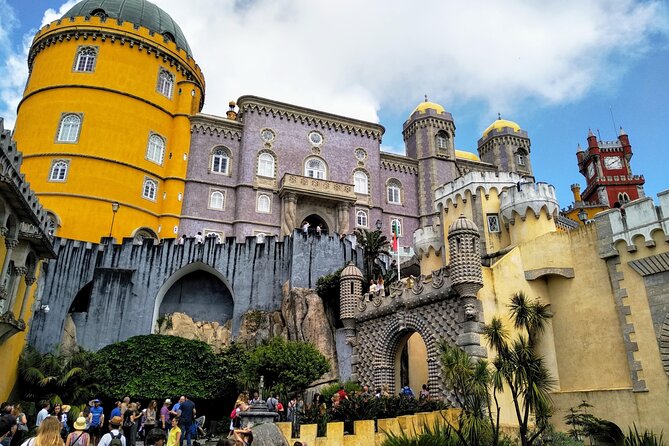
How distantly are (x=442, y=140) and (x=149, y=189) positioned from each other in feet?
75.4

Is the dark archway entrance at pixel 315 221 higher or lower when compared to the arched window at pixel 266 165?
lower

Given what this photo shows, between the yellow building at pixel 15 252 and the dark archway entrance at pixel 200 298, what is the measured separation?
22.3 ft

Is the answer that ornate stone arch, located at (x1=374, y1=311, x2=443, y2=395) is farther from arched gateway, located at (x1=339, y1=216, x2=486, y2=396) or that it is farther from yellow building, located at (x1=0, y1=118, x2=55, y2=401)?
yellow building, located at (x1=0, y1=118, x2=55, y2=401)

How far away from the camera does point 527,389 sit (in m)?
13.6

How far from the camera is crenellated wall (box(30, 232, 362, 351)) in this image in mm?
25438

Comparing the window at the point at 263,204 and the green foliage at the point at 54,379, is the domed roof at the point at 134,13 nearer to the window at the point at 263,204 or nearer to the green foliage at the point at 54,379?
the window at the point at 263,204

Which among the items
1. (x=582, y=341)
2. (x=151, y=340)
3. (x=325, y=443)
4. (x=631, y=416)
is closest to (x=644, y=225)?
(x=582, y=341)

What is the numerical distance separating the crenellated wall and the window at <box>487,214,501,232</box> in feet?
24.3

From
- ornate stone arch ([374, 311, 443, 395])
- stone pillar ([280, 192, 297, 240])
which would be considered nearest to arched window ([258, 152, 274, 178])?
stone pillar ([280, 192, 297, 240])

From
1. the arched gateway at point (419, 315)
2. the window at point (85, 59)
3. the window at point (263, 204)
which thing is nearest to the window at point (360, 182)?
the window at point (263, 204)

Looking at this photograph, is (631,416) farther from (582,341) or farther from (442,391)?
(442,391)

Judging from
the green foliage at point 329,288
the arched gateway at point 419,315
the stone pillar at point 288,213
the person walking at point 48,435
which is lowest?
the person walking at point 48,435

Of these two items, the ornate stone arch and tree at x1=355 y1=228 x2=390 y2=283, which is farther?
tree at x1=355 y1=228 x2=390 y2=283

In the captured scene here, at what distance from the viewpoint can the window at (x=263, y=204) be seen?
36.2m
